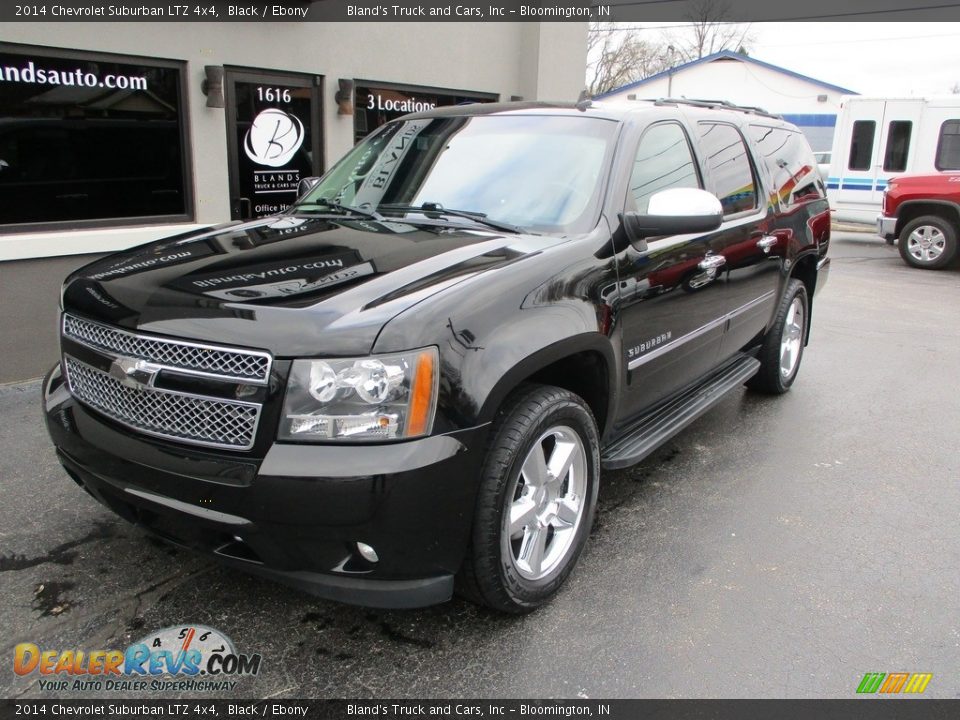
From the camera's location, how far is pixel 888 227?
43.8 feet

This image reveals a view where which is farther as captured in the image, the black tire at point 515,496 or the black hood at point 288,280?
the black tire at point 515,496

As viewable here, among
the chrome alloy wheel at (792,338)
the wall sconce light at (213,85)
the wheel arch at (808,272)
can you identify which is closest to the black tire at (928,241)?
the wheel arch at (808,272)

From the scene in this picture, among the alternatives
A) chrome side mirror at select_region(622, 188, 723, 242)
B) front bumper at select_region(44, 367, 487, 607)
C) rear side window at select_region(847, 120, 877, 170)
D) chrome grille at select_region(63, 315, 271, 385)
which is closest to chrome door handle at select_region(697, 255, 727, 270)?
chrome side mirror at select_region(622, 188, 723, 242)

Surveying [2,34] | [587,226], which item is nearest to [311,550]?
[587,226]

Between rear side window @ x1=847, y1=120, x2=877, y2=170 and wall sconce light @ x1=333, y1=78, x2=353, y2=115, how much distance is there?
13137 mm

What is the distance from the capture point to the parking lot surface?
2705mm

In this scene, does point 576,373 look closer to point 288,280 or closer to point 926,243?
point 288,280

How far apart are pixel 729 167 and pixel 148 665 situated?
3.91 m

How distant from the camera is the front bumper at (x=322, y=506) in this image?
2332 mm

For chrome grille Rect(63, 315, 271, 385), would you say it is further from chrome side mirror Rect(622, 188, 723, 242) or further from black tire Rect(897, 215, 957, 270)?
black tire Rect(897, 215, 957, 270)

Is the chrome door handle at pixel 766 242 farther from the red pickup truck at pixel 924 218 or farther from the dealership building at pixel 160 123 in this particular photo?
the red pickup truck at pixel 924 218

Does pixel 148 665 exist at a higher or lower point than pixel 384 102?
lower

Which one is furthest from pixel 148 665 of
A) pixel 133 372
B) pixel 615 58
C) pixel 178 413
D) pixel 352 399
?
pixel 615 58

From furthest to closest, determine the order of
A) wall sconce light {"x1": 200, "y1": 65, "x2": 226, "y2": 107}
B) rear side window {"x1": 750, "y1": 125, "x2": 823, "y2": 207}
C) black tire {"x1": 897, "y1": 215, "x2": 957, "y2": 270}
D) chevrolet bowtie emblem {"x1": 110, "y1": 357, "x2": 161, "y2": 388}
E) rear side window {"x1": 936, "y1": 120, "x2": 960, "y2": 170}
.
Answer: rear side window {"x1": 936, "y1": 120, "x2": 960, "y2": 170}
black tire {"x1": 897, "y1": 215, "x2": 957, "y2": 270}
wall sconce light {"x1": 200, "y1": 65, "x2": 226, "y2": 107}
rear side window {"x1": 750, "y1": 125, "x2": 823, "y2": 207}
chevrolet bowtie emblem {"x1": 110, "y1": 357, "x2": 161, "y2": 388}
